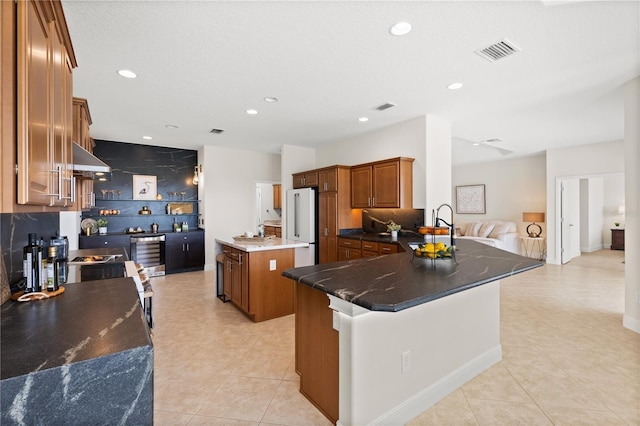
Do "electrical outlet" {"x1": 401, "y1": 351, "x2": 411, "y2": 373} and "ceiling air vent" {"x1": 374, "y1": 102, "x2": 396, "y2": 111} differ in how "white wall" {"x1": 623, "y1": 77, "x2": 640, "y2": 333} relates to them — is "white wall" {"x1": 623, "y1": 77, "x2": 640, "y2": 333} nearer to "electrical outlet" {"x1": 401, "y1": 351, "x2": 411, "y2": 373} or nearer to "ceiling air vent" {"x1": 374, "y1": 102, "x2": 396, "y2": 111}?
"ceiling air vent" {"x1": 374, "y1": 102, "x2": 396, "y2": 111}

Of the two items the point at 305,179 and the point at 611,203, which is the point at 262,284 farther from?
the point at 611,203

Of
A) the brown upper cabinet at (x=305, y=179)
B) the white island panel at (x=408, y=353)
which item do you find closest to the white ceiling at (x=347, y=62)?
the brown upper cabinet at (x=305, y=179)

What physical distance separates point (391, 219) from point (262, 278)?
8.56 ft

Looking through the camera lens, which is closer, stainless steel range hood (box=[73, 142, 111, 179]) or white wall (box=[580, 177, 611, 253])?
stainless steel range hood (box=[73, 142, 111, 179])

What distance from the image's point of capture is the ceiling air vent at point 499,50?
244 cm

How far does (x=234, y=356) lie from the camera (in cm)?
273

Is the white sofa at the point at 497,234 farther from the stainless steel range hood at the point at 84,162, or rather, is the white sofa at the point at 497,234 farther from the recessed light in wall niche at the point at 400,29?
the stainless steel range hood at the point at 84,162

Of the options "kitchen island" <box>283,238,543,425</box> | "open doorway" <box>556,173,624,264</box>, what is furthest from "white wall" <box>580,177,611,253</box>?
"kitchen island" <box>283,238,543,425</box>

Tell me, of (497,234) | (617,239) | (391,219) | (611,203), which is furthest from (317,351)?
(611,203)

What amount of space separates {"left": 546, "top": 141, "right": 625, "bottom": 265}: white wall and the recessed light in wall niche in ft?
20.6

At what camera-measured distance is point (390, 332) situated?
1.80 meters

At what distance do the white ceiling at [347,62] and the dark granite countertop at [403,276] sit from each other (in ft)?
5.73

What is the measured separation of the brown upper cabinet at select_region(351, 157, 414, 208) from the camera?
4.43 meters

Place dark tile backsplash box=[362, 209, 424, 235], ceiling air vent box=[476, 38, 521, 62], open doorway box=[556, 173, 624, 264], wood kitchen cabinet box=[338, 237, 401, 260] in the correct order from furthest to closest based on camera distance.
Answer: open doorway box=[556, 173, 624, 264]
dark tile backsplash box=[362, 209, 424, 235]
wood kitchen cabinet box=[338, 237, 401, 260]
ceiling air vent box=[476, 38, 521, 62]
